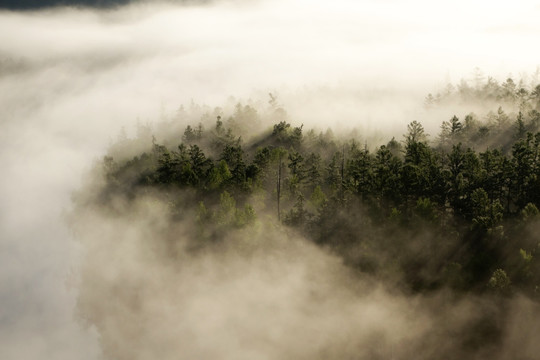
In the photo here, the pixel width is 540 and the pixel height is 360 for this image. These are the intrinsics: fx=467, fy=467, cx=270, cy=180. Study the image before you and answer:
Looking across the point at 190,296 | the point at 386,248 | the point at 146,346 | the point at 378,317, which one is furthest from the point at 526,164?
the point at 146,346

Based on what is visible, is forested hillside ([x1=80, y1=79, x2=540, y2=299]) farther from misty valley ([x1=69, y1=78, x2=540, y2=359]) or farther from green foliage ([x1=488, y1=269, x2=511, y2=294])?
misty valley ([x1=69, y1=78, x2=540, y2=359])

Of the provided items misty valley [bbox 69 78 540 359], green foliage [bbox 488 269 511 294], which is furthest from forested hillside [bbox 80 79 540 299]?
misty valley [bbox 69 78 540 359]

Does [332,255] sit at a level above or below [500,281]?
below

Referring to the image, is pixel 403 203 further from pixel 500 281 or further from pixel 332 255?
pixel 500 281

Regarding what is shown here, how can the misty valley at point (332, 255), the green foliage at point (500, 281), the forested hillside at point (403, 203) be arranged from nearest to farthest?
1. the green foliage at point (500, 281)
2. the forested hillside at point (403, 203)
3. the misty valley at point (332, 255)

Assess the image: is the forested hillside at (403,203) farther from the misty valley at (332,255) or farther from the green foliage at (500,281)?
the misty valley at (332,255)

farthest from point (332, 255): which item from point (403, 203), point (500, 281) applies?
point (500, 281)

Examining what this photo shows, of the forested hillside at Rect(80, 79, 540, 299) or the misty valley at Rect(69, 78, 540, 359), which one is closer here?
the forested hillside at Rect(80, 79, 540, 299)

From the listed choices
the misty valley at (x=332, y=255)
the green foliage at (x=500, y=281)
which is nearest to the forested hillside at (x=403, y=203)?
the green foliage at (x=500, y=281)

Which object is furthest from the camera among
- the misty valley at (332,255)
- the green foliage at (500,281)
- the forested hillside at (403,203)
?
the misty valley at (332,255)
